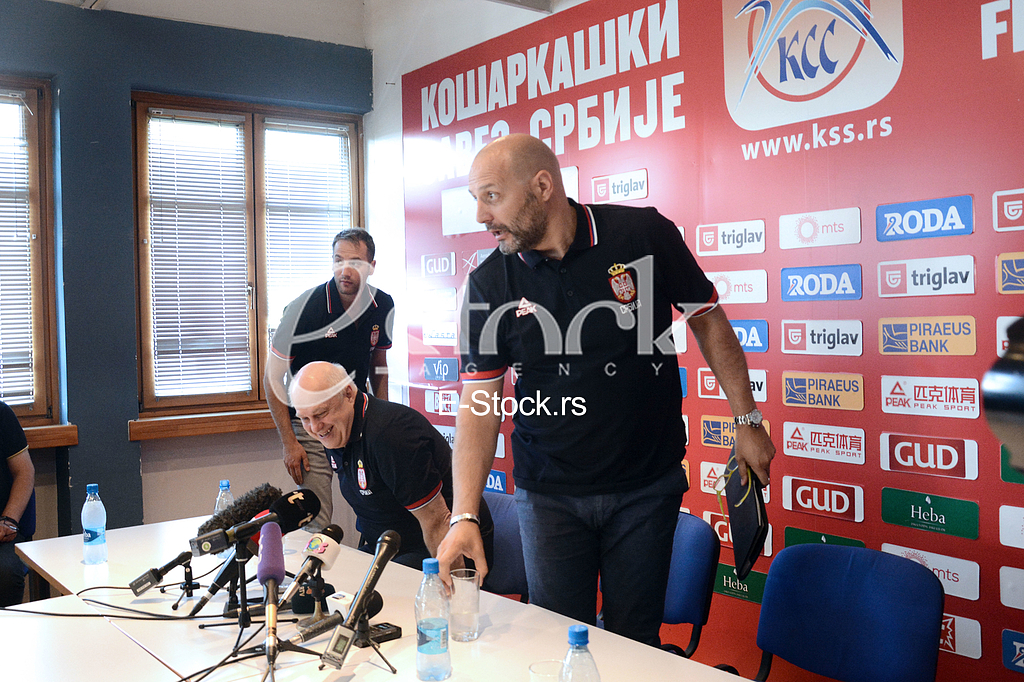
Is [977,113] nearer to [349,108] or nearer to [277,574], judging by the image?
[277,574]

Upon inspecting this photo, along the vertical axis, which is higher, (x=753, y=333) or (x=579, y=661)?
(x=753, y=333)

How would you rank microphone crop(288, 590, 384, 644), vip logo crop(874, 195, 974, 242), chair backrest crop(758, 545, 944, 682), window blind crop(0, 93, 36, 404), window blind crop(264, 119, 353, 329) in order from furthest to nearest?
window blind crop(264, 119, 353, 329) < window blind crop(0, 93, 36, 404) < vip logo crop(874, 195, 974, 242) < chair backrest crop(758, 545, 944, 682) < microphone crop(288, 590, 384, 644)

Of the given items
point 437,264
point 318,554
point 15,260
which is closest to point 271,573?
point 318,554

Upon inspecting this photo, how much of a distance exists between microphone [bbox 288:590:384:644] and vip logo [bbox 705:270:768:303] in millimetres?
1647

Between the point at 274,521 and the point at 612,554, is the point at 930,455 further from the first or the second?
the point at 274,521

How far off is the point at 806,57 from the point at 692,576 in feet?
5.55

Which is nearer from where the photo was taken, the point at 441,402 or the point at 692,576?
the point at 692,576

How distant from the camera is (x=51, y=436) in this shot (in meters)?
4.12

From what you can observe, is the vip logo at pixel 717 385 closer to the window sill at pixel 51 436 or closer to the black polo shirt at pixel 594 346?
the black polo shirt at pixel 594 346

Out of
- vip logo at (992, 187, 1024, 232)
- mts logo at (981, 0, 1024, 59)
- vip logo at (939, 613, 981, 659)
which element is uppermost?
mts logo at (981, 0, 1024, 59)

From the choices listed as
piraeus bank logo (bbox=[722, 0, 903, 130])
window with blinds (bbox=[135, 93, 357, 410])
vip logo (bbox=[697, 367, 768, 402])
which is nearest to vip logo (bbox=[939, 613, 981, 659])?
vip logo (bbox=[697, 367, 768, 402])

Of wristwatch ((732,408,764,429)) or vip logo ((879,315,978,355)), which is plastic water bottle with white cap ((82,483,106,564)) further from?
vip logo ((879,315,978,355))

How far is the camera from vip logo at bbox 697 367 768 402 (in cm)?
296

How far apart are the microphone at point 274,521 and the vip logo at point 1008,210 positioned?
1948 mm
